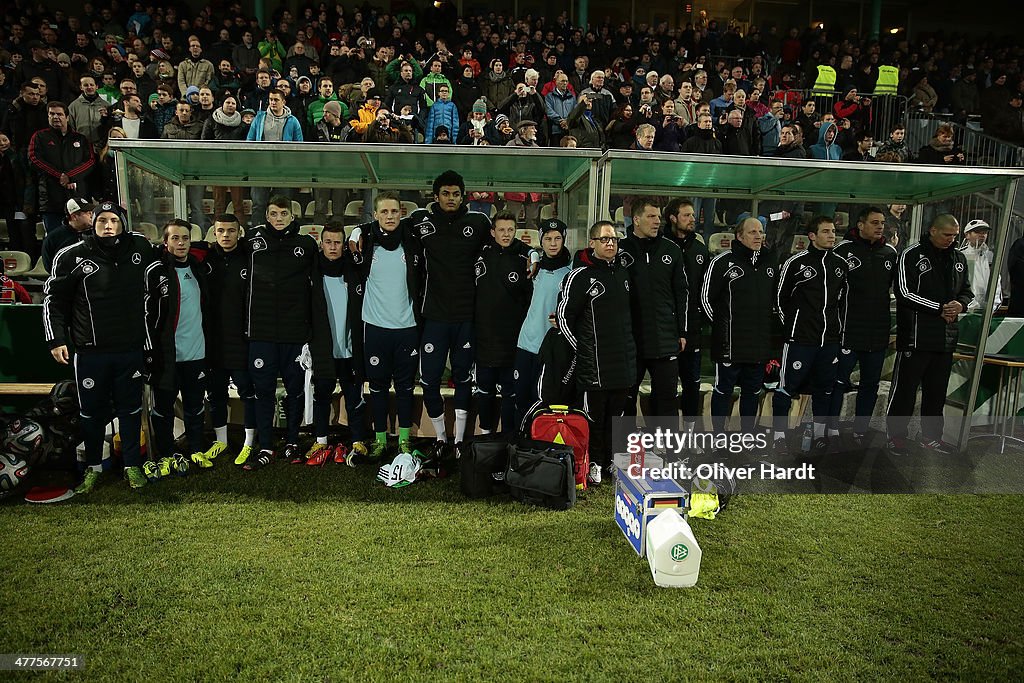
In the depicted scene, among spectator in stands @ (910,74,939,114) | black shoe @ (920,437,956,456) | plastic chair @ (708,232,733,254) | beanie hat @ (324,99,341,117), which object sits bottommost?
black shoe @ (920,437,956,456)

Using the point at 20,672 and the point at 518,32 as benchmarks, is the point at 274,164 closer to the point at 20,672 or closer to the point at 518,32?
the point at 20,672

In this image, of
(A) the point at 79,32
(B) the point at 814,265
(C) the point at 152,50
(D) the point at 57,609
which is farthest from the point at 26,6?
(B) the point at 814,265

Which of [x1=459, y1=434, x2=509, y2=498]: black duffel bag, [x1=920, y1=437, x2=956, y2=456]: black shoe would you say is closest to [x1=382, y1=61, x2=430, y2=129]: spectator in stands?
[x1=459, y1=434, x2=509, y2=498]: black duffel bag

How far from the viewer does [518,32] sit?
1381 centimetres

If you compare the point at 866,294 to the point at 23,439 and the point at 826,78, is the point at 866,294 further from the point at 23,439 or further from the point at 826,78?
the point at 826,78

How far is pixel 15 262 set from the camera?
788 cm

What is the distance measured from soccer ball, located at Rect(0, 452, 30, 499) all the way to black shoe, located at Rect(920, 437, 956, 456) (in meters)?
7.26

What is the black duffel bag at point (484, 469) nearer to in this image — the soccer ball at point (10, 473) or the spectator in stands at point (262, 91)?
the soccer ball at point (10, 473)

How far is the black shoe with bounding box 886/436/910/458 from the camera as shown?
5.60 m

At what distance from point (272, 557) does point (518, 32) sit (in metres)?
13.1

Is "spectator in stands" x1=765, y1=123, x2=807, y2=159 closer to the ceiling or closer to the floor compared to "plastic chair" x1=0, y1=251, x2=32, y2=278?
→ closer to the ceiling

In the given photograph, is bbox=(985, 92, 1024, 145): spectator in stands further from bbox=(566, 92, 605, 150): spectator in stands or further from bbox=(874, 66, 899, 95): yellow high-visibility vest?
bbox=(566, 92, 605, 150): spectator in stands

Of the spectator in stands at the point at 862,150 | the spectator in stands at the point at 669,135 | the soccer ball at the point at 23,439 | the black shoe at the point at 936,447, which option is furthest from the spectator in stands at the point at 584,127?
the soccer ball at the point at 23,439

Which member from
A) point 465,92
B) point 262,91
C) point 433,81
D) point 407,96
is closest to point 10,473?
point 262,91
